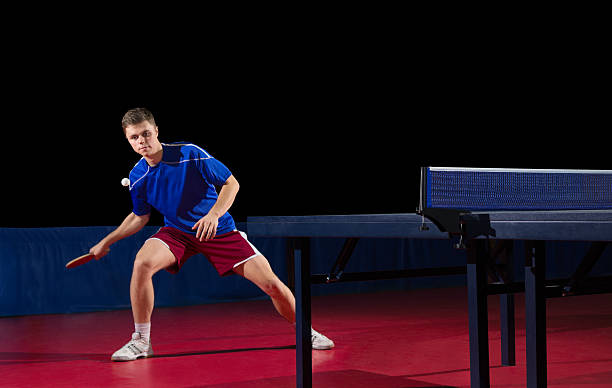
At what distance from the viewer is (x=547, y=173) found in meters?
3.98

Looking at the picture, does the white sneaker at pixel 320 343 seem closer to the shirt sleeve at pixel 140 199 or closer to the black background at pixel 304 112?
the shirt sleeve at pixel 140 199

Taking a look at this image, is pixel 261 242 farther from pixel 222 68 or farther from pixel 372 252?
pixel 222 68

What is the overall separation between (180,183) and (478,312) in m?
2.89

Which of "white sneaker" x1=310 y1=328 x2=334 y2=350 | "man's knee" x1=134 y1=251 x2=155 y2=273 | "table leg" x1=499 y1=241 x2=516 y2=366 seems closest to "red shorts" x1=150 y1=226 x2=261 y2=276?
"man's knee" x1=134 y1=251 x2=155 y2=273

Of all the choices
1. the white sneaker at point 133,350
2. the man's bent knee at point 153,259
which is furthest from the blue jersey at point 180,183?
the white sneaker at point 133,350

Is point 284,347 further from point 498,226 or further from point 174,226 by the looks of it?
point 498,226

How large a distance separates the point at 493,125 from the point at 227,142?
15.5ft

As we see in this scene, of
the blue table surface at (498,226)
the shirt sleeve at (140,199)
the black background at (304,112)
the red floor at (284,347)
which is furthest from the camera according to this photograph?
the black background at (304,112)

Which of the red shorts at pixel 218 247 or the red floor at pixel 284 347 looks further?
the red shorts at pixel 218 247

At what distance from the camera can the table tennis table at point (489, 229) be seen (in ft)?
10.2

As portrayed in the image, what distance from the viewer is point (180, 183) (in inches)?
221

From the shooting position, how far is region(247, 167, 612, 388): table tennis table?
310cm

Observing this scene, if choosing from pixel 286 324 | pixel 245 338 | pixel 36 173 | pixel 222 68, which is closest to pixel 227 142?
pixel 222 68

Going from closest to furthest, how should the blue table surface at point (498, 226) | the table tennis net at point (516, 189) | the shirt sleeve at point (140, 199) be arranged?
1. the blue table surface at point (498, 226)
2. the table tennis net at point (516, 189)
3. the shirt sleeve at point (140, 199)
